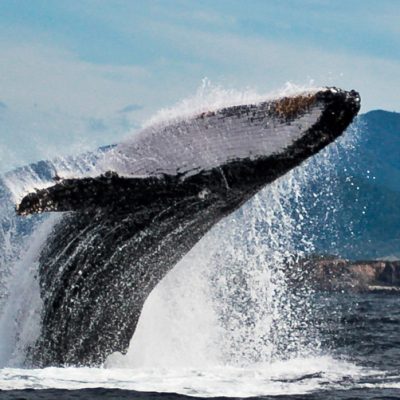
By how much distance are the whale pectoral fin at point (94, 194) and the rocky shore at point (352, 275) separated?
78737mm

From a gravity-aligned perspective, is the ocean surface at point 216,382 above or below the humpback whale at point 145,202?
below

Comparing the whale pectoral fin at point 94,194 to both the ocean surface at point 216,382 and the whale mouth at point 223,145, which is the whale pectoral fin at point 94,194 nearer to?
the whale mouth at point 223,145

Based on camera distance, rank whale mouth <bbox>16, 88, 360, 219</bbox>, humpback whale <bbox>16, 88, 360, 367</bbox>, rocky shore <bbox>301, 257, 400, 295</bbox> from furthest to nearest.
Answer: rocky shore <bbox>301, 257, 400, 295</bbox>
humpback whale <bbox>16, 88, 360, 367</bbox>
whale mouth <bbox>16, 88, 360, 219</bbox>

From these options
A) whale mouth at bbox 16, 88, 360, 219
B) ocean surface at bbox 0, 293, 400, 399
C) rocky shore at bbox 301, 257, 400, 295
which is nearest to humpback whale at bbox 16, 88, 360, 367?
whale mouth at bbox 16, 88, 360, 219

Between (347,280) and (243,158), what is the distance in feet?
317

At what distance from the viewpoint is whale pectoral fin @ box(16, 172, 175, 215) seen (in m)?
8.23

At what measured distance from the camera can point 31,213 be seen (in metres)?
8.18

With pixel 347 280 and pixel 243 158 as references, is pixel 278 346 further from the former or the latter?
pixel 347 280

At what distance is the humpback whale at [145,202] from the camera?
805cm

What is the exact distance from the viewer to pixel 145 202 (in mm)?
8766

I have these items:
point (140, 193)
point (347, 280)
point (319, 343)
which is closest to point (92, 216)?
point (140, 193)

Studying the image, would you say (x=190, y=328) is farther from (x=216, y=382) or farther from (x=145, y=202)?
(x=145, y=202)

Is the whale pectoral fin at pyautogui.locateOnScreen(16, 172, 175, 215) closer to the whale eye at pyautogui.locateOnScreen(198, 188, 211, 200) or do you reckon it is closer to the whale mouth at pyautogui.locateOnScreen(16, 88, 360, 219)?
the whale mouth at pyautogui.locateOnScreen(16, 88, 360, 219)

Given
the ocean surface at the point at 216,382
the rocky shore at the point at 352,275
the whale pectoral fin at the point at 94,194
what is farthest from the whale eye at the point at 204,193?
the rocky shore at the point at 352,275
